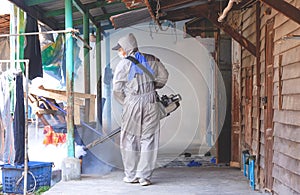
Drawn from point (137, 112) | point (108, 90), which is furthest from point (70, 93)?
point (108, 90)

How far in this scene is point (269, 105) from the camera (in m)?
3.82

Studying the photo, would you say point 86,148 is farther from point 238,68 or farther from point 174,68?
point 174,68

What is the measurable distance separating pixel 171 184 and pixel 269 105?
1436 millimetres

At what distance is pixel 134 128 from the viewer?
4.56 meters

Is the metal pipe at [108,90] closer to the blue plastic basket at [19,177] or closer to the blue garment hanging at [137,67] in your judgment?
the blue plastic basket at [19,177]

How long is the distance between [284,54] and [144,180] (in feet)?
6.73

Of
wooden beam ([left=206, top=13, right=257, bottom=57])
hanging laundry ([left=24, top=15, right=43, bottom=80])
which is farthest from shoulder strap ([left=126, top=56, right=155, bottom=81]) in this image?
hanging laundry ([left=24, top=15, right=43, bottom=80])

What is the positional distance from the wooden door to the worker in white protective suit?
126cm

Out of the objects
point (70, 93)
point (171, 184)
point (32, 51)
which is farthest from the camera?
point (32, 51)

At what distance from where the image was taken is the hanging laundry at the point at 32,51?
549 centimetres

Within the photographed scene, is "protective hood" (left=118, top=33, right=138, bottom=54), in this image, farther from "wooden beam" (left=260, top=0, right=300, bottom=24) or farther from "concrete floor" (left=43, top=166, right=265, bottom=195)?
"wooden beam" (left=260, top=0, right=300, bottom=24)

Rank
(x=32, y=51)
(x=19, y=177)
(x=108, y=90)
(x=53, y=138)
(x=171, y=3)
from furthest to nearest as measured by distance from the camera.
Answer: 1. (x=108, y=90)
2. (x=53, y=138)
3. (x=32, y=51)
4. (x=19, y=177)
5. (x=171, y=3)

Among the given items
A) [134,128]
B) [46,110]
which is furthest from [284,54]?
[46,110]

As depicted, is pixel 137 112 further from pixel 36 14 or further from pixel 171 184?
pixel 36 14
